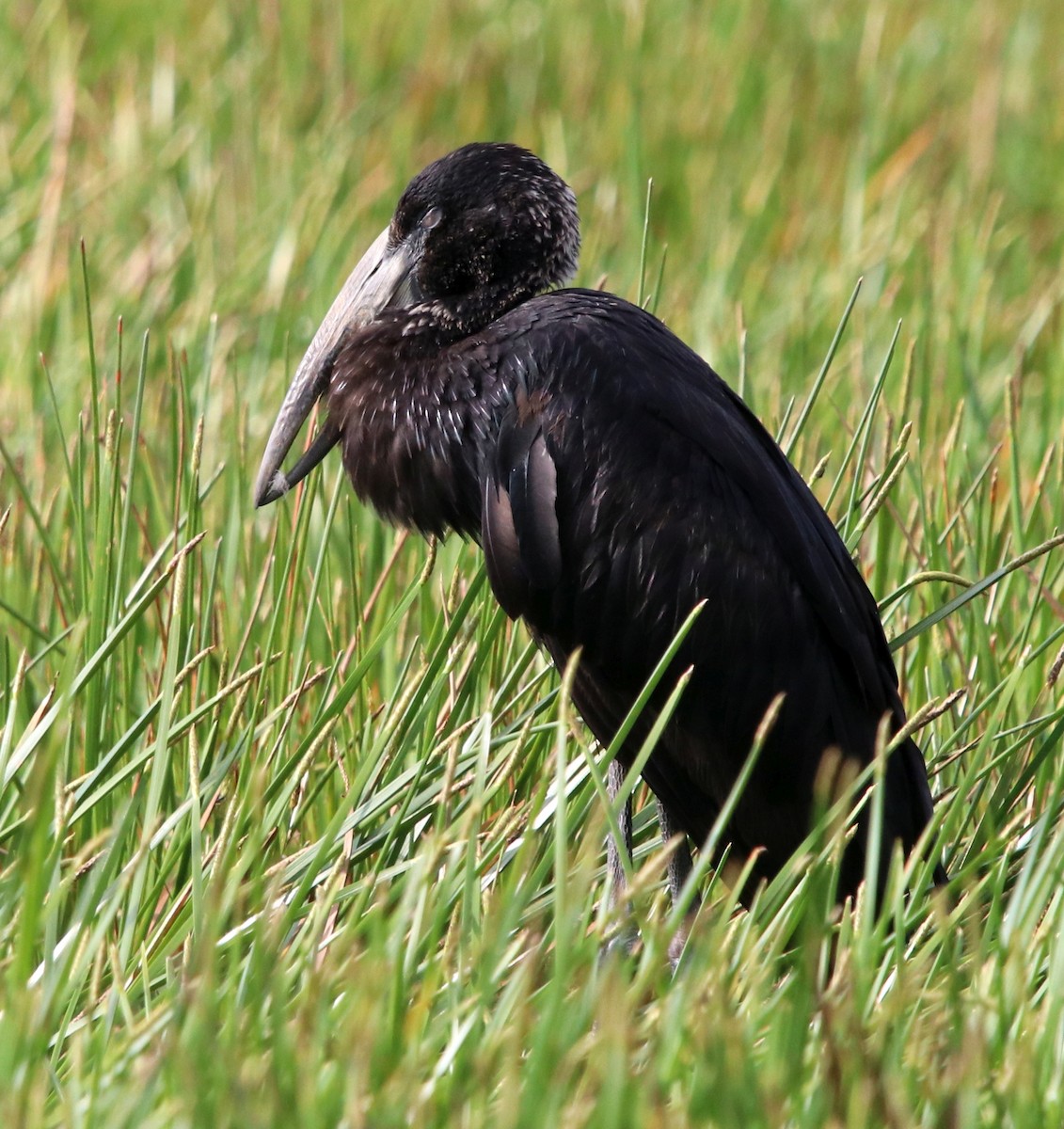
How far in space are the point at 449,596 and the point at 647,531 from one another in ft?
1.09

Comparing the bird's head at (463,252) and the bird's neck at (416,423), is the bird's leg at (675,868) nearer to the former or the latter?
the bird's neck at (416,423)

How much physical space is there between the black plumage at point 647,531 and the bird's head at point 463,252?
0.06 metres

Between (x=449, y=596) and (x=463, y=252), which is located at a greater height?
(x=463, y=252)

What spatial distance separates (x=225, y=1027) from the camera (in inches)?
55.7

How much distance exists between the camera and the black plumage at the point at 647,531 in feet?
7.07

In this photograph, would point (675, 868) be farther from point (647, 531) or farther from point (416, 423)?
point (416, 423)

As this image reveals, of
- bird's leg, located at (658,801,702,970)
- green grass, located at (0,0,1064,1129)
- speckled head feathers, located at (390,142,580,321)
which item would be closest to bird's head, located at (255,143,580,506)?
speckled head feathers, located at (390,142,580,321)

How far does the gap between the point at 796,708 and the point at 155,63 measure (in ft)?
11.9

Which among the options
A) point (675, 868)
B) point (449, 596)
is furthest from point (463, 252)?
point (675, 868)

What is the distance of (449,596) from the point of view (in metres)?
2.33

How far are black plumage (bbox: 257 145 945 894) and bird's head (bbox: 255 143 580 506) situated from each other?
0.06m

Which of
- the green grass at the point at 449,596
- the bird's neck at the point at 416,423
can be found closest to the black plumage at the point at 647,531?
the bird's neck at the point at 416,423

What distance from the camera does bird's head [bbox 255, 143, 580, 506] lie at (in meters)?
2.39

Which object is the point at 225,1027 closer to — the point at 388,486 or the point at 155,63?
the point at 388,486
